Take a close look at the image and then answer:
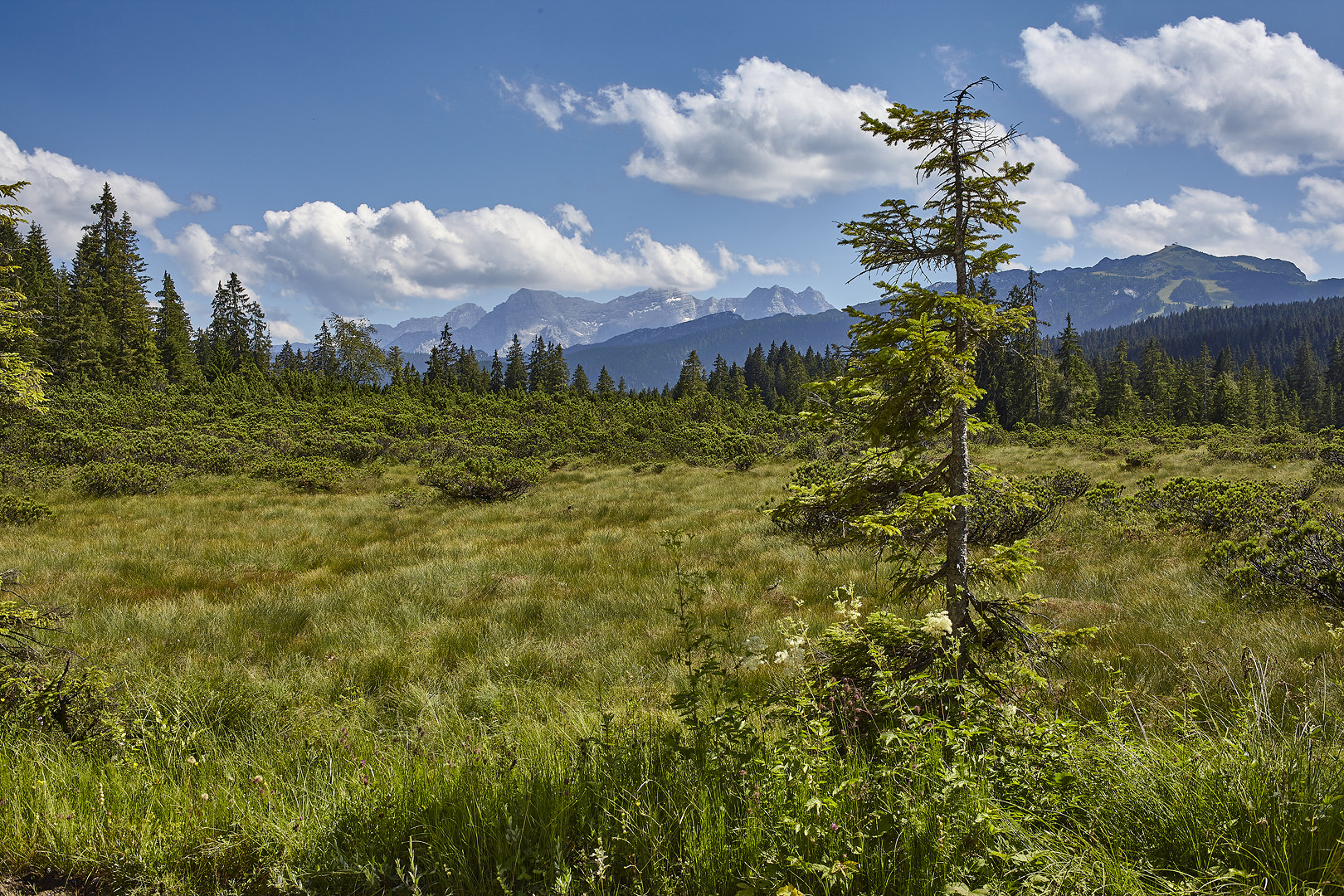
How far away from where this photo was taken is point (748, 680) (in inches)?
204

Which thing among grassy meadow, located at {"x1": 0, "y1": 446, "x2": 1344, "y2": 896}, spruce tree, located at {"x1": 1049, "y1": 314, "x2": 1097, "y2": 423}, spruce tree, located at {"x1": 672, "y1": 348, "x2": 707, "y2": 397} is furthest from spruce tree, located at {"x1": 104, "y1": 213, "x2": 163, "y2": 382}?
spruce tree, located at {"x1": 1049, "y1": 314, "x2": 1097, "y2": 423}

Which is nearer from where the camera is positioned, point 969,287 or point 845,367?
point 969,287

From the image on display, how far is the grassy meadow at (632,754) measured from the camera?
1.97 meters

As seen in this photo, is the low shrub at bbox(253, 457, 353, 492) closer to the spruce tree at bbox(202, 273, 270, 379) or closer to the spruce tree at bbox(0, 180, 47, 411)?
the spruce tree at bbox(0, 180, 47, 411)

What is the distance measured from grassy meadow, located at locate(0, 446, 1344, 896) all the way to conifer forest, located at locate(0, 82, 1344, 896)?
0.09 ft

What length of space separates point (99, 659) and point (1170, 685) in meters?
9.67

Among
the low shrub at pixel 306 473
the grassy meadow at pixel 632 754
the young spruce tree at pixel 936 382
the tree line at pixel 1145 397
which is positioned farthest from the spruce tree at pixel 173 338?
the tree line at pixel 1145 397

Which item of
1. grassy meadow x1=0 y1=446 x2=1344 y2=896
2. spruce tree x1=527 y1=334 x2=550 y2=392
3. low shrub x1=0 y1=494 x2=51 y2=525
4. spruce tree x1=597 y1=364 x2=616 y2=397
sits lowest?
grassy meadow x1=0 y1=446 x2=1344 y2=896

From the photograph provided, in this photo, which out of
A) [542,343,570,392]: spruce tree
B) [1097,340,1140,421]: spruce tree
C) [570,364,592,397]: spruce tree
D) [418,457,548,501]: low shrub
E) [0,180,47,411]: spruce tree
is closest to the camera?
[0,180,47,411]: spruce tree

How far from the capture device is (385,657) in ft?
19.3

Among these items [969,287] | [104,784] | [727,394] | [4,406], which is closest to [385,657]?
[104,784]

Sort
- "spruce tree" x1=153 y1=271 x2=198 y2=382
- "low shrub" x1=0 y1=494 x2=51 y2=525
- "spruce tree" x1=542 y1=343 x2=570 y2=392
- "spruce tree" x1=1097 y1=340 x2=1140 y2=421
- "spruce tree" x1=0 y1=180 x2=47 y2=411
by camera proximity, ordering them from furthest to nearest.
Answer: "spruce tree" x1=542 y1=343 x2=570 y2=392 < "spruce tree" x1=1097 y1=340 x2=1140 y2=421 < "spruce tree" x1=153 y1=271 x2=198 y2=382 < "low shrub" x1=0 y1=494 x2=51 y2=525 < "spruce tree" x1=0 y1=180 x2=47 y2=411

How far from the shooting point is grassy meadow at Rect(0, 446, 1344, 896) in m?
1.97

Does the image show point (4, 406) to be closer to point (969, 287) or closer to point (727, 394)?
point (969, 287)
